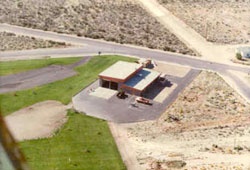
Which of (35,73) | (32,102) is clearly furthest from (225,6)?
(32,102)

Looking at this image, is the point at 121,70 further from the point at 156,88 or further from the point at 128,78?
the point at 156,88

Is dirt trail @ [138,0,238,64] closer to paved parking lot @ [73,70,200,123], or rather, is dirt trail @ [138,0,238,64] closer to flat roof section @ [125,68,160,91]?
flat roof section @ [125,68,160,91]

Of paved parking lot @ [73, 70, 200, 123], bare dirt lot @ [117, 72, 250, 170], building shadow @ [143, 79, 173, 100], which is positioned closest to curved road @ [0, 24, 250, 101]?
bare dirt lot @ [117, 72, 250, 170]

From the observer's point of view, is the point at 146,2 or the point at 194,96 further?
the point at 146,2

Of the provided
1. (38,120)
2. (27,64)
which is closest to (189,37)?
(27,64)

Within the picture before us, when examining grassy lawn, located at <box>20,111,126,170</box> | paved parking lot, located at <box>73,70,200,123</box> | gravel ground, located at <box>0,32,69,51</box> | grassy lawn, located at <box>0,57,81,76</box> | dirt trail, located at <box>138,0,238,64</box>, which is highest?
dirt trail, located at <box>138,0,238,64</box>

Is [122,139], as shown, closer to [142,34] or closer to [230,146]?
[230,146]
